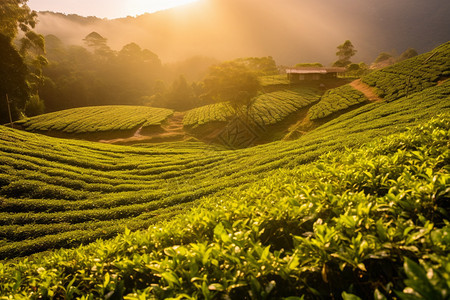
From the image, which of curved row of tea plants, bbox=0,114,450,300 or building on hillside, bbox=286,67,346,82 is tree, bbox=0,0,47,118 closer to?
curved row of tea plants, bbox=0,114,450,300

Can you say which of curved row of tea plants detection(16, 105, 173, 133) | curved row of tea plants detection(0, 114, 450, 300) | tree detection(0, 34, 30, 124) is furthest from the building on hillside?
curved row of tea plants detection(0, 114, 450, 300)

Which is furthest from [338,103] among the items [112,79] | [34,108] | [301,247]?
[112,79]

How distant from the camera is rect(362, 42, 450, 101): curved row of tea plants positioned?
108ft

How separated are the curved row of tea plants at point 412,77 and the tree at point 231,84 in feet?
64.3

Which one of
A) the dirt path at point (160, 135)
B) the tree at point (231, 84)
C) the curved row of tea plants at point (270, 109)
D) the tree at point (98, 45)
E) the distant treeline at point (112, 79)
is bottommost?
the dirt path at point (160, 135)

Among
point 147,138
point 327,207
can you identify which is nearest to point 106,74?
point 147,138

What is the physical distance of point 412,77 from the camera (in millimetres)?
37812

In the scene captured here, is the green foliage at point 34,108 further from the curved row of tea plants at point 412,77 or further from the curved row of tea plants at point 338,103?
the curved row of tea plants at point 412,77

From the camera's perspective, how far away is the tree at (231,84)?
37.9 m

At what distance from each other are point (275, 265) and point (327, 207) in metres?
1.35

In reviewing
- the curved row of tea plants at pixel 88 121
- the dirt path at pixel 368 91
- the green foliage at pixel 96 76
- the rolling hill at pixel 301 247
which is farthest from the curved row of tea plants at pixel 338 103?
the green foliage at pixel 96 76

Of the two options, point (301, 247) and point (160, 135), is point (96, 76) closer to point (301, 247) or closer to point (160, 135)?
point (160, 135)

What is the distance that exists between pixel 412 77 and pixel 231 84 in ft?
95.3

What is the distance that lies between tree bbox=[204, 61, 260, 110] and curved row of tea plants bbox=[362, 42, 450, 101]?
19585mm
